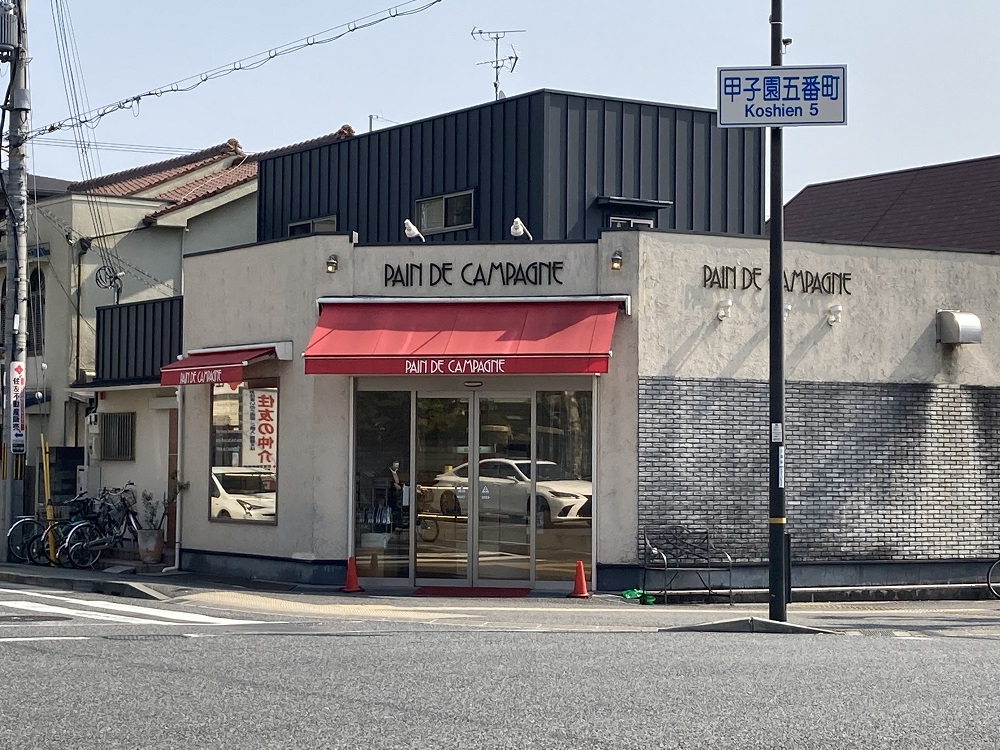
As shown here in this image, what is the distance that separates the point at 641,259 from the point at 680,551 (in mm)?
4074

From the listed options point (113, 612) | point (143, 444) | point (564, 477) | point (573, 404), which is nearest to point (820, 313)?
point (573, 404)

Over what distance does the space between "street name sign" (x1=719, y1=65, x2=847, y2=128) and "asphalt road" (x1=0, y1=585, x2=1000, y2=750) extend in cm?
577

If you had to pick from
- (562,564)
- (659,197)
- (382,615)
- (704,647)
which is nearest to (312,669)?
(704,647)

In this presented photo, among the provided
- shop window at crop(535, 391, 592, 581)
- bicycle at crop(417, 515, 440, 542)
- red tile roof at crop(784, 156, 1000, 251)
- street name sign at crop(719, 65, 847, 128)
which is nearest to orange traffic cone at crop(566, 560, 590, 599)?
shop window at crop(535, 391, 592, 581)

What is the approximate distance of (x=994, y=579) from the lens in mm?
19031

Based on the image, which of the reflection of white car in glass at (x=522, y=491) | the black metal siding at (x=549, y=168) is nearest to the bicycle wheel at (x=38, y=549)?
the black metal siding at (x=549, y=168)

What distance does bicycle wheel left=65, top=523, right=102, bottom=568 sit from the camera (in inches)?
847

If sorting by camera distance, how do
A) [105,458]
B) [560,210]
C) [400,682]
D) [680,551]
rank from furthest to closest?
[105,458]
[560,210]
[680,551]
[400,682]

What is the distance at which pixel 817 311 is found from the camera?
18.9 meters

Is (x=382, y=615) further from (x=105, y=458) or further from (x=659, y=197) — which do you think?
(x=105, y=458)

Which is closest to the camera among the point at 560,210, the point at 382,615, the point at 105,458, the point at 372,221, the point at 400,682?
the point at 400,682

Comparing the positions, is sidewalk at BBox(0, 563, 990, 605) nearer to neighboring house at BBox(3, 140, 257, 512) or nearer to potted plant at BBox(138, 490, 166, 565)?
potted plant at BBox(138, 490, 166, 565)

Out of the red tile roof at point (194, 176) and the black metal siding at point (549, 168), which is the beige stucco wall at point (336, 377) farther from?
the red tile roof at point (194, 176)

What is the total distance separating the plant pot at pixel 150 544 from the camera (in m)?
21.3
